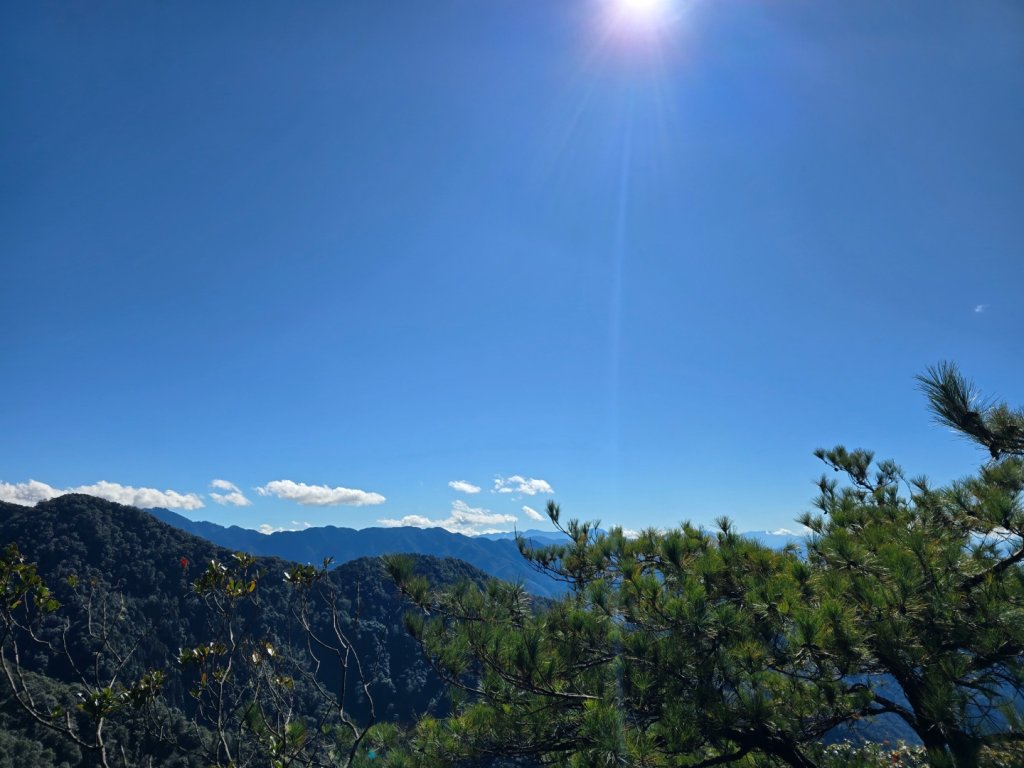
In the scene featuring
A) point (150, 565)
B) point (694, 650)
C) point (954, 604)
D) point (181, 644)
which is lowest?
point (181, 644)

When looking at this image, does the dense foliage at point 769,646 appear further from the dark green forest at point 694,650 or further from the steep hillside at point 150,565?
the steep hillside at point 150,565

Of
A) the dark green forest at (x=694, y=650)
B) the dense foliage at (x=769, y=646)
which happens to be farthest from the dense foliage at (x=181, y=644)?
the dense foliage at (x=769, y=646)

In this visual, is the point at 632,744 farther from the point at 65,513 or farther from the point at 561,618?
the point at 65,513

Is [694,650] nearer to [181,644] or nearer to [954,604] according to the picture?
[954,604]

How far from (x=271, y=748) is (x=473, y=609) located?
6.89 feet

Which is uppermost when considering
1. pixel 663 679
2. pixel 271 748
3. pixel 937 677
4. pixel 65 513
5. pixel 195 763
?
pixel 937 677

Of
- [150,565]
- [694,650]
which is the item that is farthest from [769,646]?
[150,565]

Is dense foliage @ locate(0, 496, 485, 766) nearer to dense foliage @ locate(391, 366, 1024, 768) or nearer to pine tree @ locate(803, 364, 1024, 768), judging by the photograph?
dense foliage @ locate(391, 366, 1024, 768)

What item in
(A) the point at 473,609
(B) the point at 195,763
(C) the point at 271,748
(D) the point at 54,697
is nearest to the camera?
(C) the point at 271,748

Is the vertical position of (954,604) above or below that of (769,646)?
above

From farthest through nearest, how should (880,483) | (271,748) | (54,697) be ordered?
(54,697) < (880,483) < (271,748)

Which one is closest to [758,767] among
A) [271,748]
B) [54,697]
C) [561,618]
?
[561,618]

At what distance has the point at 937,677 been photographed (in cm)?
306

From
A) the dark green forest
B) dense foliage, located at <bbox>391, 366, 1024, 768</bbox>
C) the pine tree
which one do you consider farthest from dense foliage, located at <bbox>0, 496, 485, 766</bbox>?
the pine tree
